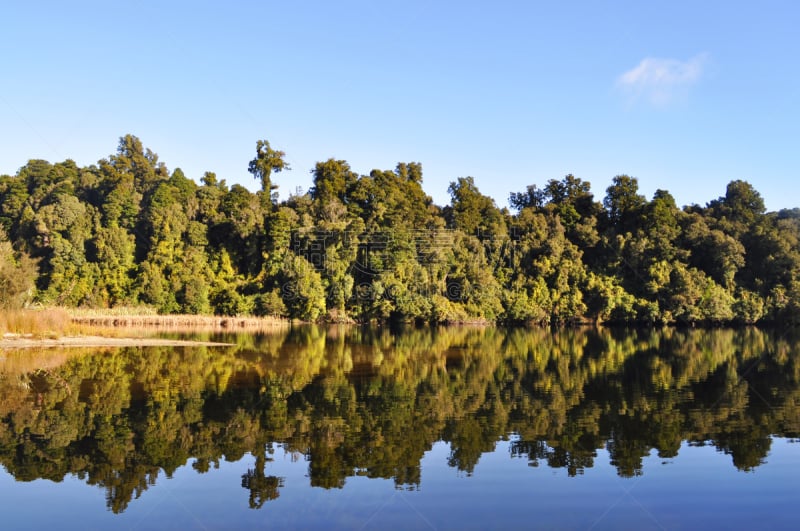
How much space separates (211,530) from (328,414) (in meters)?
7.11

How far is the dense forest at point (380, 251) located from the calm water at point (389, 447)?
35.0m

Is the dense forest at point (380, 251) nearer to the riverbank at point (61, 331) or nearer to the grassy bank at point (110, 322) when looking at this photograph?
the grassy bank at point (110, 322)

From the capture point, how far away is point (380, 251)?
6222 cm

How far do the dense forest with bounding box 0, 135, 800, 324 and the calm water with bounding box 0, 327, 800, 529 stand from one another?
35.0 metres

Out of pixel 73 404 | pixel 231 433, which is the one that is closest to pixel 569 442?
pixel 231 433

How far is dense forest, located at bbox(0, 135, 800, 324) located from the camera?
5788 centimetres

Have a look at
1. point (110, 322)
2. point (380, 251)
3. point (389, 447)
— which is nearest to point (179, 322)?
point (110, 322)

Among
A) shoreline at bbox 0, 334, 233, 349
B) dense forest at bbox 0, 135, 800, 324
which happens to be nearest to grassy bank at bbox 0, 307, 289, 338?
shoreline at bbox 0, 334, 233, 349

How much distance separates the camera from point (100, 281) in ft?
186

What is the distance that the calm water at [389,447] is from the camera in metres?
9.61

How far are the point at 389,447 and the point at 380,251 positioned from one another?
4951cm

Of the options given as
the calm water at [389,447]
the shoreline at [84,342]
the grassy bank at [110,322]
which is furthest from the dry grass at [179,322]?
the calm water at [389,447]

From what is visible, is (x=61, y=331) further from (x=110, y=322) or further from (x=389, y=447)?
(x=389, y=447)

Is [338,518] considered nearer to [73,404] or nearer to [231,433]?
[231,433]
